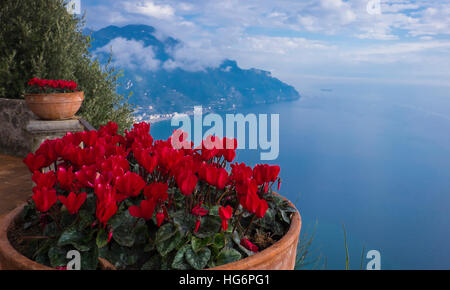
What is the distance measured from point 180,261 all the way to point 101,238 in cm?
29

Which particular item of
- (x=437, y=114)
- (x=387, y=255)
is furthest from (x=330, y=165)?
(x=437, y=114)

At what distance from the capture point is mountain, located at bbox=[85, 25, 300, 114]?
5363 cm

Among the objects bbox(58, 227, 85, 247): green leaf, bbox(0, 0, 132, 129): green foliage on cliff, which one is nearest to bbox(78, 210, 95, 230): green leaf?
bbox(58, 227, 85, 247): green leaf

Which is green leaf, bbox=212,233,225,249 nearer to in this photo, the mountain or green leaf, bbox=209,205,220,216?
green leaf, bbox=209,205,220,216

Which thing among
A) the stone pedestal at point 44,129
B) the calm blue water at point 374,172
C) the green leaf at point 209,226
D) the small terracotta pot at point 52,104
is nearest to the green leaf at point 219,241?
the green leaf at point 209,226

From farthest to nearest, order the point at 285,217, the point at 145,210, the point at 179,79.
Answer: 1. the point at 179,79
2. the point at 285,217
3. the point at 145,210

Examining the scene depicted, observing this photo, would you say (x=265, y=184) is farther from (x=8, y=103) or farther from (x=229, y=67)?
(x=229, y=67)

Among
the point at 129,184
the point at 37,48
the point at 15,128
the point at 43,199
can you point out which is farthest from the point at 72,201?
the point at 37,48

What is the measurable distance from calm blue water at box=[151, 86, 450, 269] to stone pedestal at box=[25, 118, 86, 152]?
129 ft

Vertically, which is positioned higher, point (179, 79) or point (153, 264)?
point (179, 79)

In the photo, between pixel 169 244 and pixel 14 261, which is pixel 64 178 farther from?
pixel 169 244

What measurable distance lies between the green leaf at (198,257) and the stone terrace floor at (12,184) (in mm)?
2048

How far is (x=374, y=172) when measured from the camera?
3765 inches

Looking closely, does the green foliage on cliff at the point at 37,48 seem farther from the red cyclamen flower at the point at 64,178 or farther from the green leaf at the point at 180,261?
the green leaf at the point at 180,261
